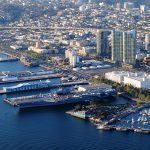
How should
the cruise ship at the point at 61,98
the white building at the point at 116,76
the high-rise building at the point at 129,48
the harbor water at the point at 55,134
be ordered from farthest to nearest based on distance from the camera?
the high-rise building at the point at 129,48 → the white building at the point at 116,76 → the cruise ship at the point at 61,98 → the harbor water at the point at 55,134

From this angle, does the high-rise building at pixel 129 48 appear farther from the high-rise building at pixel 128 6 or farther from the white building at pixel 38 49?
the high-rise building at pixel 128 6

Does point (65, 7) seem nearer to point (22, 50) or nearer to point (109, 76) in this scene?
point (22, 50)

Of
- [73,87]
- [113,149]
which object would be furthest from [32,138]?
[73,87]

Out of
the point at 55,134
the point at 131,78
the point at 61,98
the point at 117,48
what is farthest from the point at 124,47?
the point at 55,134

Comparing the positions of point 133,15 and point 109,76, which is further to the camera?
point 133,15


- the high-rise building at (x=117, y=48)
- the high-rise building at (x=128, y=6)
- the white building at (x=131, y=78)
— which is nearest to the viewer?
the white building at (x=131, y=78)

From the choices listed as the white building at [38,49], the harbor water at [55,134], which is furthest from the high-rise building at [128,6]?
the harbor water at [55,134]
